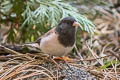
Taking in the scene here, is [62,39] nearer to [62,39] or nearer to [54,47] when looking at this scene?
[62,39]

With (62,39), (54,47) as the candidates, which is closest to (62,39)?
(62,39)

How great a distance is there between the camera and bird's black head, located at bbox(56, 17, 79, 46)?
2.47 meters

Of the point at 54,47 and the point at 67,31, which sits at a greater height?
the point at 67,31

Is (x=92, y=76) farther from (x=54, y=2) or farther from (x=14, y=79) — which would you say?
(x=54, y=2)

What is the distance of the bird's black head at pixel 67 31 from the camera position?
247 cm

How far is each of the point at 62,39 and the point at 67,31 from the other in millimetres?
110

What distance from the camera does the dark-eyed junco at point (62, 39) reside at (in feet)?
8.06

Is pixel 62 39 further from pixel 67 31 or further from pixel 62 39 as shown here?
pixel 67 31

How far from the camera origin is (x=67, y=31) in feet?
8.30

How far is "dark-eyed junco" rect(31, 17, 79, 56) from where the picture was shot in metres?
2.46

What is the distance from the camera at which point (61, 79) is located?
2.16 m

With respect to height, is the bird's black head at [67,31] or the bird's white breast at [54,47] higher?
the bird's black head at [67,31]

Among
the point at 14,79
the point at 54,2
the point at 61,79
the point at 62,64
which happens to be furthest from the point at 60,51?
the point at 54,2

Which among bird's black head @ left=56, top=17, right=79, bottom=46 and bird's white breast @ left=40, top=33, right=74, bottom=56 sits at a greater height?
bird's black head @ left=56, top=17, right=79, bottom=46
